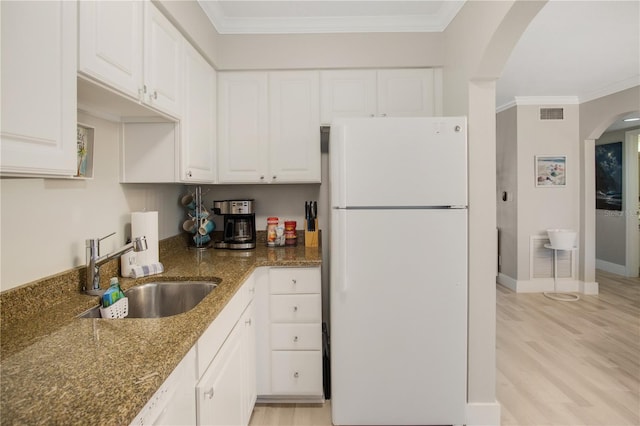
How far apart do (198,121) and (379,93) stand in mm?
1255

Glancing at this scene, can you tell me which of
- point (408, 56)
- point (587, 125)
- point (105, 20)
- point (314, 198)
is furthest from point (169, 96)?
point (587, 125)

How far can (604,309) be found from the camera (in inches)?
152

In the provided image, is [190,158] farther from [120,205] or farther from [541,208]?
[541,208]

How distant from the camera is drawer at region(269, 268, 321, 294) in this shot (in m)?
2.07

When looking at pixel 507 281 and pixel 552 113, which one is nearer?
pixel 552 113

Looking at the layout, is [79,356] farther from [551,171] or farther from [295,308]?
[551,171]

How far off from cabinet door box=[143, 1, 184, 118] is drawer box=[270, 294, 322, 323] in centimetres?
Answer: 121

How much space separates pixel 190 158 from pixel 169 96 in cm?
38

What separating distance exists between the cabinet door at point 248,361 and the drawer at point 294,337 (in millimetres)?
143

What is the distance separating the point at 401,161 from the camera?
183cm

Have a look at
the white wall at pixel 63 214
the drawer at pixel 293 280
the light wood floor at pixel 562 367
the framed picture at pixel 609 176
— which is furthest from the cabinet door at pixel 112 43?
the framed picture at pixel 609 176

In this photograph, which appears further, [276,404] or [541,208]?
Answer: [541,208]

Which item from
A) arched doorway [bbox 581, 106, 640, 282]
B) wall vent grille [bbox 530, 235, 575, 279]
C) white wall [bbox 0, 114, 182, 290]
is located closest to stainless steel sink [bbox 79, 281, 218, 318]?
white wall [bbox 0, 114, 182, 290]

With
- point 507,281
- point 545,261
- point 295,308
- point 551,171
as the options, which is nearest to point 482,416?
point 295,308
